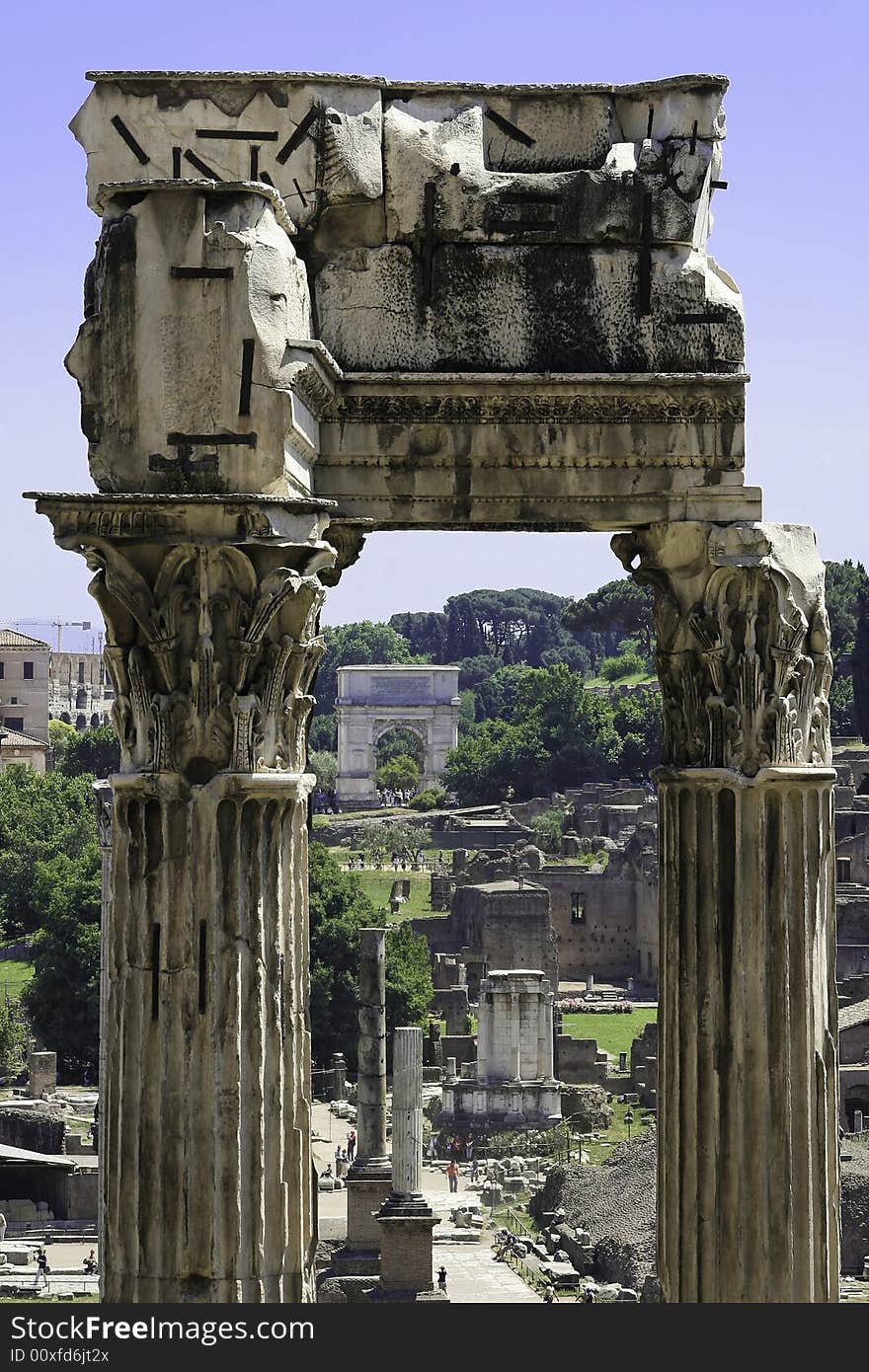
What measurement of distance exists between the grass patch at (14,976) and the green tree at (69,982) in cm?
382

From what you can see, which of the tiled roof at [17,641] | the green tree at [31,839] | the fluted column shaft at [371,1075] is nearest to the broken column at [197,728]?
the fluted column shaft at [371,1075]

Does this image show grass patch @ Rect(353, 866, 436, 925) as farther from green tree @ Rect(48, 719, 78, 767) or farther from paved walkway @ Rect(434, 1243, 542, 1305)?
paved walkway @ Rect(434, 1243, 542, 1305)

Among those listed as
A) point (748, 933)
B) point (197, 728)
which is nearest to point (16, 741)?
point (748, 933)

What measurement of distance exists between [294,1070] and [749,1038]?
1295 millimetres

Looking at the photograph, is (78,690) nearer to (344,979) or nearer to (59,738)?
(59,738)

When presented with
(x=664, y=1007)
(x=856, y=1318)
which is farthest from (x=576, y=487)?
(x=856, y=1318)

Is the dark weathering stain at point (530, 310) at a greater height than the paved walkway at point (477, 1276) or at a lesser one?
greater

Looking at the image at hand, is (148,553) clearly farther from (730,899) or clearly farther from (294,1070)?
(730,899)

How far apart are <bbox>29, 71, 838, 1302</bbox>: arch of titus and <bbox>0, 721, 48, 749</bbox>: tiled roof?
3413 inches

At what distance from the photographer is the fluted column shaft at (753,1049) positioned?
6.95 meters

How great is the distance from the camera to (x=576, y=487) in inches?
283

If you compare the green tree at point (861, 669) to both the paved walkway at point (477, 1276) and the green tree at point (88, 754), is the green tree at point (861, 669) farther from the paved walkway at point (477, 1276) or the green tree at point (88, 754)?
the paved walkway at point (477, 1276)

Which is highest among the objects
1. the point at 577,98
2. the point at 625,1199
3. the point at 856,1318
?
the point at 577,98

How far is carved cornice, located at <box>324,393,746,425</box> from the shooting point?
7125 mm
